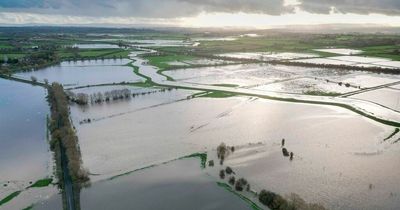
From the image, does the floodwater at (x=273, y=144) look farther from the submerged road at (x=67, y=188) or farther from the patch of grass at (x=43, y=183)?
the patch of grass at (x=43, y=183)

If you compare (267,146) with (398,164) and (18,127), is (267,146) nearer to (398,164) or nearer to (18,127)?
(398,164)


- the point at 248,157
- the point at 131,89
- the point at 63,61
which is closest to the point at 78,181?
the point at 248,157

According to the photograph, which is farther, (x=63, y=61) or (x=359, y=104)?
(x=63, y=61)

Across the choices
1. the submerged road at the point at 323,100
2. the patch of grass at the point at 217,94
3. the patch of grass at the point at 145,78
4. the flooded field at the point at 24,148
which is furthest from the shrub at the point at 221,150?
the patch of grass at the point at 145,78

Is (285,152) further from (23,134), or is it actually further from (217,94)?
(23,134)

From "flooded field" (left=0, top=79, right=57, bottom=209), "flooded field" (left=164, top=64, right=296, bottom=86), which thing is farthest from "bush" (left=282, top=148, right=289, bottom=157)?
"flooded field" (left=164, top=64, right=296, bottom=86)

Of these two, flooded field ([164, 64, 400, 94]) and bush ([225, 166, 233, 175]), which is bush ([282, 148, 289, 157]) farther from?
flooded field ([164, 64, 400, 94])
